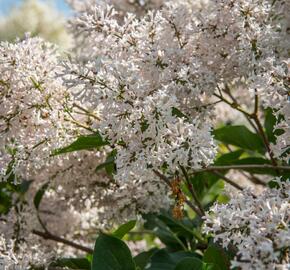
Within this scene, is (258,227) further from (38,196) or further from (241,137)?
(38,196)

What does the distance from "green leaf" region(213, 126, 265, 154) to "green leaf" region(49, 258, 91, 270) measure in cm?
75

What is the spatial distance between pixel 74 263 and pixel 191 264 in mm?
545

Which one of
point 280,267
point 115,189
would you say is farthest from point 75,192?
point 280,267

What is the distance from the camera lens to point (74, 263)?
182 centimetres

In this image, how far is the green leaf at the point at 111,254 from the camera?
4.51 feet

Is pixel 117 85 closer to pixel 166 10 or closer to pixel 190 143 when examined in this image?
pixel 190 143

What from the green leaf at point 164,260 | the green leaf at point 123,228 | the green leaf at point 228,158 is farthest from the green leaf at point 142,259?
the green leaf at point 228,158

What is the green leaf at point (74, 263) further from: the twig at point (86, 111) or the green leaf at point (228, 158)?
the green leaf at point (228, 158)

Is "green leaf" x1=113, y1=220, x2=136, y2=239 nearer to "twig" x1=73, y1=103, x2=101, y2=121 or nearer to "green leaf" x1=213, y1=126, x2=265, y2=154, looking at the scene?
"twig" x1=73, y1=103, x2=101, y2=121

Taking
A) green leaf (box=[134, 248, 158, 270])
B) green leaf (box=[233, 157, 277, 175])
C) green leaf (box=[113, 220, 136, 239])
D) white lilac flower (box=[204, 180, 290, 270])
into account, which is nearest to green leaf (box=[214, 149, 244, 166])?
green leaf (box=[233, 157, 277, 175])

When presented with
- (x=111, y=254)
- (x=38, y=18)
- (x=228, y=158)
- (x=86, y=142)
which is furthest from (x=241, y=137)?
(x=38, y=18)

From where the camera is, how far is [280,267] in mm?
948

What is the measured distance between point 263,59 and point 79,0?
1.60 meters

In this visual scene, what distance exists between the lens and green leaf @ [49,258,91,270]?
1.79 meters
